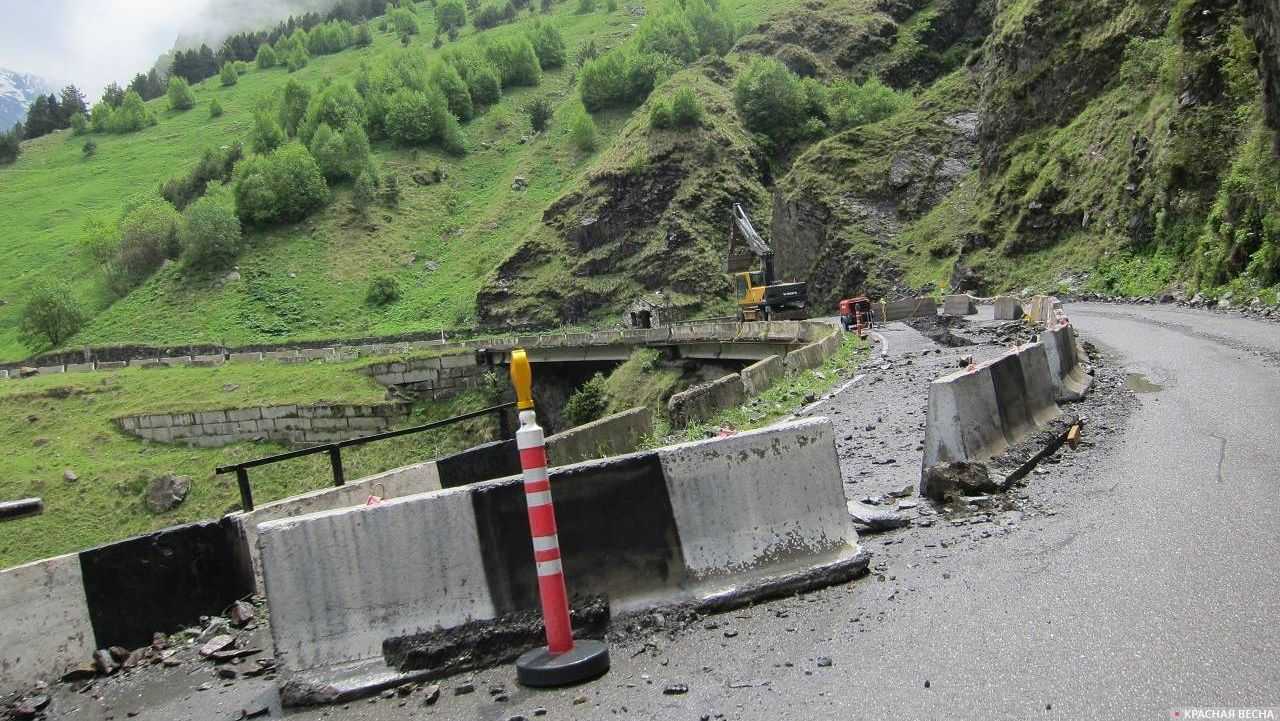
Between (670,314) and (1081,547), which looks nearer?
(1081,547)

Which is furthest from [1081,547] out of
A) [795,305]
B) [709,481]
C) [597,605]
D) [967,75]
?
[967,75]

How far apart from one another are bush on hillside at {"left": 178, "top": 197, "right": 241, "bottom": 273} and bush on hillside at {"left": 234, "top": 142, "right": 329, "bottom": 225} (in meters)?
6.75

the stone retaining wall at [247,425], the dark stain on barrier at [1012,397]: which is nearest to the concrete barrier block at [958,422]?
the dark stain on barrier at [1012,397]

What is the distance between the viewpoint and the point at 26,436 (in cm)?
4391

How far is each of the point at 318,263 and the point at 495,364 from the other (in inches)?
1802

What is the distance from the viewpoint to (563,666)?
4.61 metres

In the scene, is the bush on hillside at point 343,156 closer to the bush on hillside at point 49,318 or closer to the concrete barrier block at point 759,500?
the bush on hillside at point 49,318

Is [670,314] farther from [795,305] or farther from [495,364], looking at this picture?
[795,305]

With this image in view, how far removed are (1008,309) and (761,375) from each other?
12.0 metres

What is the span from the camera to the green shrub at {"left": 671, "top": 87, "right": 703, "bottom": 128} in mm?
80500

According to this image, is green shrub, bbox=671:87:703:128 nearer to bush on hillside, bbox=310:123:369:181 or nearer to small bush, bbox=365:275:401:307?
small bush, bbox=365:275:401:307

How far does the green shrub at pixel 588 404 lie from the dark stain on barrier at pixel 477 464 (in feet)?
105

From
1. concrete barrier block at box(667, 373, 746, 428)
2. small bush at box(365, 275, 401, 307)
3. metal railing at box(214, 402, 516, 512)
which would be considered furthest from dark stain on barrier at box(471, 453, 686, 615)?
small bush at box(365, 275, 401, 307)

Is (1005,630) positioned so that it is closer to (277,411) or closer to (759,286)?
(759,286)
